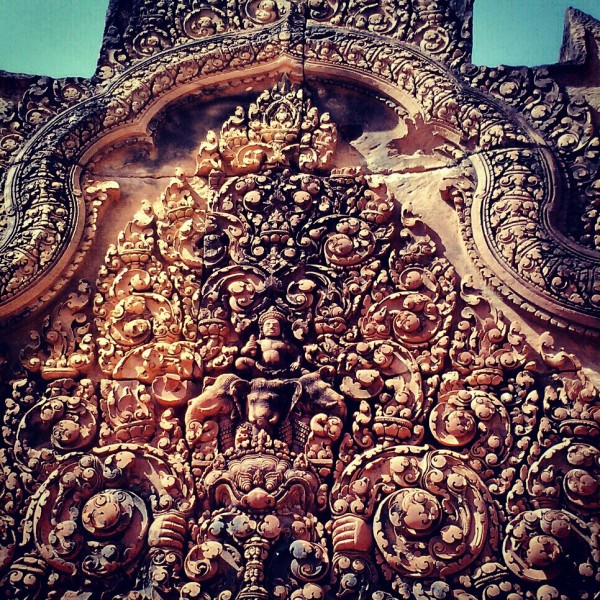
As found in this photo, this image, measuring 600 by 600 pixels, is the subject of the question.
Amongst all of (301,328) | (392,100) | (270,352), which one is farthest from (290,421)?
(392,100)

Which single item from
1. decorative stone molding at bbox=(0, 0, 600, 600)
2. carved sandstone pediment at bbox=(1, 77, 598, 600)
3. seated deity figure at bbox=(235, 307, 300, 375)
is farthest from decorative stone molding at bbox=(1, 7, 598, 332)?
seated deity figure at bbox=(235, 307, 300, 375)

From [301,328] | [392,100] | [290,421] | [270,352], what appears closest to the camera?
[290,421]

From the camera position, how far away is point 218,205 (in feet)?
17.4

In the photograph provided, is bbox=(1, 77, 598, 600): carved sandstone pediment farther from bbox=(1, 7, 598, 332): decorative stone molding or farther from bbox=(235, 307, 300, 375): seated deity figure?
bbox=(1, 7, 598, 332): decorative stone molding

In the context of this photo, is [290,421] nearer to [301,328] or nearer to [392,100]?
[301,328]

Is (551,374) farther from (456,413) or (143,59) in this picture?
(143,59)

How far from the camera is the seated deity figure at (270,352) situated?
4758 mm

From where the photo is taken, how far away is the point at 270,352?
15.6ft

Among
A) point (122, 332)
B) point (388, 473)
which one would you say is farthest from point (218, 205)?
point (388, 473)

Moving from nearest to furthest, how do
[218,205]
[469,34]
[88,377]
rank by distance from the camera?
[88,377] < [218,205] < [469,34]

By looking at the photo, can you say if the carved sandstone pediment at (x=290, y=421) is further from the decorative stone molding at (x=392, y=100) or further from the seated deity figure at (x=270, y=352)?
the decorative stone molding at (x=392, y=100)

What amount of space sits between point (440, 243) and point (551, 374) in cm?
94

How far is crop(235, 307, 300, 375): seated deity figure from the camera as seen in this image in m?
4.76

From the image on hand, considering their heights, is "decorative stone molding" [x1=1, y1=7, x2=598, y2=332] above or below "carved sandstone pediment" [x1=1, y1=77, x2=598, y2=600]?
above
